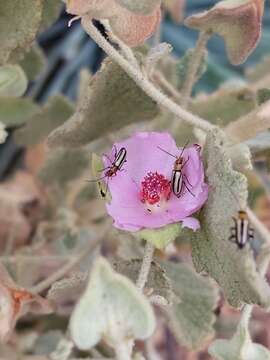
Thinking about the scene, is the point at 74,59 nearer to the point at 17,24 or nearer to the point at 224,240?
the point at 17,24

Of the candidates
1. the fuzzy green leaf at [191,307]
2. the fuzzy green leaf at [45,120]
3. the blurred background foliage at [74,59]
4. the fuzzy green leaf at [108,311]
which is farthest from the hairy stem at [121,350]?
the blurred background foliage at [74,59]

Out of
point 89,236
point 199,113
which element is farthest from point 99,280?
point 89,236

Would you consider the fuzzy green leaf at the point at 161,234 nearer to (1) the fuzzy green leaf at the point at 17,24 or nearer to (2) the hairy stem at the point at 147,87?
(2) the hairy stem at the point at 147,87

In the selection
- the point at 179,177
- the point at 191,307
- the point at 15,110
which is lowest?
the point at 191,307

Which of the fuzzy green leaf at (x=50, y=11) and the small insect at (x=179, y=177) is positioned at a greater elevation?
the fuzzy green leaf at (x=50, y=11)

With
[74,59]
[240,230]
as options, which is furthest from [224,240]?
[74,59]

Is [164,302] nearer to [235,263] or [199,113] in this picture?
[235,263]

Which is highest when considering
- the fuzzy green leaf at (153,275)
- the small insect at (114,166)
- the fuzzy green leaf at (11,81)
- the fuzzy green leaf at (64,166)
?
the fuzzy green leaf at (11,81)
